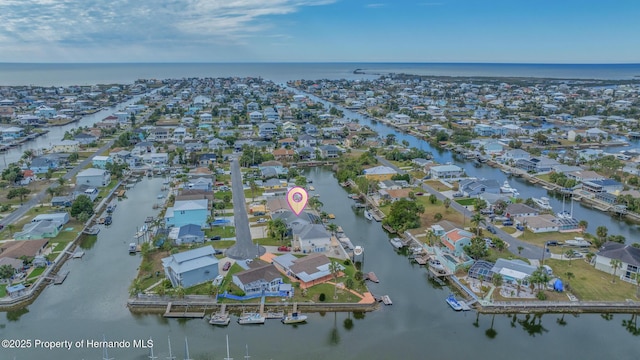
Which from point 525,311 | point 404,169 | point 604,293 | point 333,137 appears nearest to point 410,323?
point 525,311

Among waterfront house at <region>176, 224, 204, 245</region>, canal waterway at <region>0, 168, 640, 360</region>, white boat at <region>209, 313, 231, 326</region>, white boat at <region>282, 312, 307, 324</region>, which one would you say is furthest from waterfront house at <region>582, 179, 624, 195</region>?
white boat at <region>209, 313, 231, 326</region>

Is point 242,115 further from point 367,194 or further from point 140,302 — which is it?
point 140,302

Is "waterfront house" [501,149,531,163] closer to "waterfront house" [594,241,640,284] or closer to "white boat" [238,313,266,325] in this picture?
"waterfront house" [594,241,640,284]

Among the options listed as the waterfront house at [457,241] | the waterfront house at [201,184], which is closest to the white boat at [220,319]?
the waterfront house at [457,241]

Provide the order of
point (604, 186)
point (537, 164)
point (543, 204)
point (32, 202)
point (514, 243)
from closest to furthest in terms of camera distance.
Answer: point (514, 243) → point (543, 204) → point (32, 202) → point (604, 186) → point (537, 164)

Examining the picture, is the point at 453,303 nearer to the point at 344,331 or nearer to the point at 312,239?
the point at 344,331

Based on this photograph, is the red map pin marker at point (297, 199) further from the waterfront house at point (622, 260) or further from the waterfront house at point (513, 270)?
the waterfront house at point (622, 260)

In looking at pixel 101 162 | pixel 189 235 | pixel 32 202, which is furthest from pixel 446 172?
Answer: pixel 32 202
